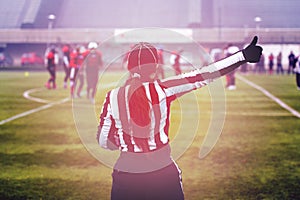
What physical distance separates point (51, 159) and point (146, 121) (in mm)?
4798

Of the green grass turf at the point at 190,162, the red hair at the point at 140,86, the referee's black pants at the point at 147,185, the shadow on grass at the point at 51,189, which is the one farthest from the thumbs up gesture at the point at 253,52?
the shadow on grass at the point at 51,189

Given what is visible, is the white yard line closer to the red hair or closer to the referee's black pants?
the referee's black pants

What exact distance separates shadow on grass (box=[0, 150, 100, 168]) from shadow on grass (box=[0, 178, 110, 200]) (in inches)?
35.5

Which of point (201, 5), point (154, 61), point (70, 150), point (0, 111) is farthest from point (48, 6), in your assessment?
point (154, 61)

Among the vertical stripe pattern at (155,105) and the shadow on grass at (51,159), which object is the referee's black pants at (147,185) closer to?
the vertical stripe pattern at (155,105)

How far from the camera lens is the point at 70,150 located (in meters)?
8.16

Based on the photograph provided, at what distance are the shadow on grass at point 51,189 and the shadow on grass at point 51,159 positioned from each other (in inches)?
35.5

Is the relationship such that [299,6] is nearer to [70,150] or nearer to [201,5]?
[201,5]

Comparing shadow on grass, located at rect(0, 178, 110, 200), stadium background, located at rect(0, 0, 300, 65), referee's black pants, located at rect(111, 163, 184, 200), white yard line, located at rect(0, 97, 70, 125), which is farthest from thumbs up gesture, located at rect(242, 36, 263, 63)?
stadium background, located at rect(0, 0, 300, 65)

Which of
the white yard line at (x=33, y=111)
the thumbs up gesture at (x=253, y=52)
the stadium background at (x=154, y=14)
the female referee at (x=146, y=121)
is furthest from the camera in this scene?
the stadium background at (x=154, y=14)

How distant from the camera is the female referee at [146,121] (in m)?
2.94

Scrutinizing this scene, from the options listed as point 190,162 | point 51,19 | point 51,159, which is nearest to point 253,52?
point 190,162

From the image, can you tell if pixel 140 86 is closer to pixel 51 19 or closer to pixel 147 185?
pixel 147 185

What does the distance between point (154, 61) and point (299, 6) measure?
81.8 m
